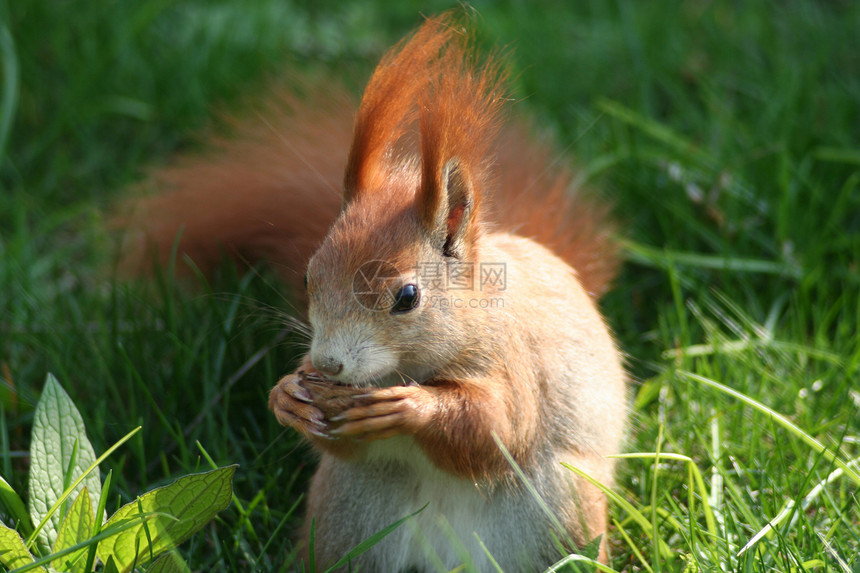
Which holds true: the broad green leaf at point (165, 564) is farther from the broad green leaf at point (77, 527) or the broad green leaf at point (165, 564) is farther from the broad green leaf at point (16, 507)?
the broad green leaf at point (16, 507)

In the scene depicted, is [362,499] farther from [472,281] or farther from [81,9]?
[81,9]

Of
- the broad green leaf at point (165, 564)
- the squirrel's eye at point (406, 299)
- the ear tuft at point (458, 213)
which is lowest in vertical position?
the broad green leaf at point (165, 564)

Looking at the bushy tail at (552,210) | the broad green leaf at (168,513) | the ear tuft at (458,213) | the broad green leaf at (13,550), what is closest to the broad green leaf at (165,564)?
the broad green leaf at (168,513)

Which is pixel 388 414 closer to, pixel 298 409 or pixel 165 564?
pixel 298 409

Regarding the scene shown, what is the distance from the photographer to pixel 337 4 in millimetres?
3039

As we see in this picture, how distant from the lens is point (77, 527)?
3.65 ft

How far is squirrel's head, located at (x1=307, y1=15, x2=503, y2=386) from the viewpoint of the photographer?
1.06m

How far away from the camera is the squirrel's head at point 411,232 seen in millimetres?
1058

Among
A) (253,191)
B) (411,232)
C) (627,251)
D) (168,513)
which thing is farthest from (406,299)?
(627,251)

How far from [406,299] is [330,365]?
0.41ft

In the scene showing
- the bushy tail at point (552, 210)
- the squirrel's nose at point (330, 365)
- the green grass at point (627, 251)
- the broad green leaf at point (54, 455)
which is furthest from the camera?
the bushy tail at point (552, 210)

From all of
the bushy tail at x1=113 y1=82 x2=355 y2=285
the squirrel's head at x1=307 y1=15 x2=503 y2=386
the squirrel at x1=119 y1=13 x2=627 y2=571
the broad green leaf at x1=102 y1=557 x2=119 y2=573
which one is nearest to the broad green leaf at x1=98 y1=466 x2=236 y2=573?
the broad green leaf at x1=102 y1=557 x2=119 y2=573

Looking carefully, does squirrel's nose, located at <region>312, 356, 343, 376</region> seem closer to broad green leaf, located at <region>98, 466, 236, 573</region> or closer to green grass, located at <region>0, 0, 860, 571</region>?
broad green leaf, located at <region>98, 466, 236, 573</region>

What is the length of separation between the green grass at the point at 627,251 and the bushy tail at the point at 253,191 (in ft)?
0.27
